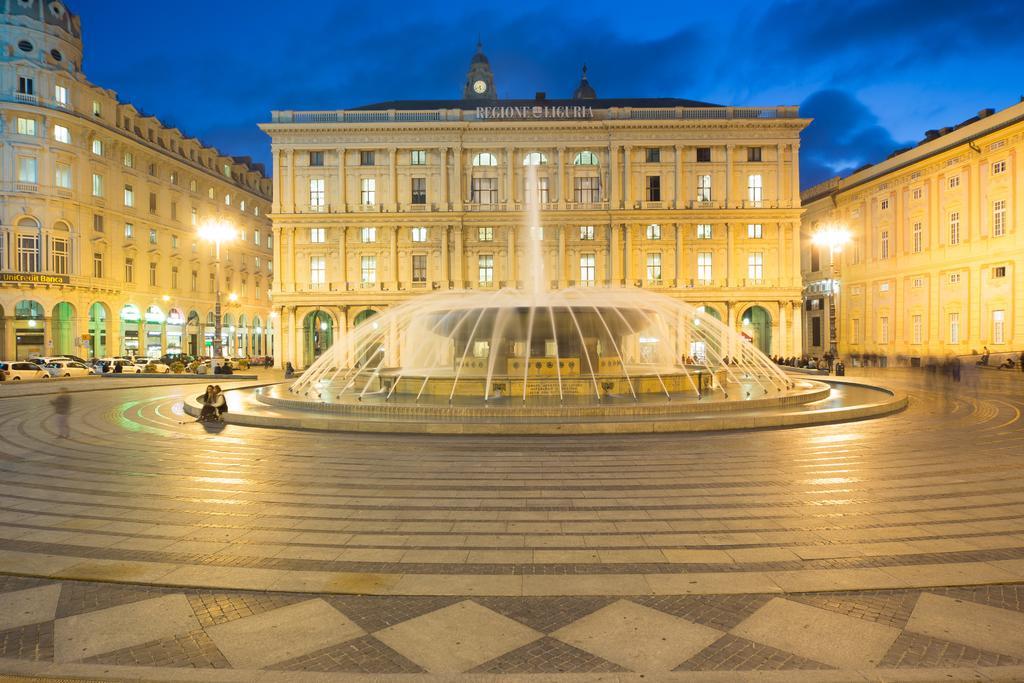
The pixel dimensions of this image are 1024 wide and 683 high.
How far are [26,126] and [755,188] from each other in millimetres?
56661

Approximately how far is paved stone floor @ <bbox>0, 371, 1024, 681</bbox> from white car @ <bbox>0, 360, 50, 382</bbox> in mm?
28469

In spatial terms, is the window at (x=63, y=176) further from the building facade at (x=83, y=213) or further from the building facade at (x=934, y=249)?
the building facade at (x=934, y=249)

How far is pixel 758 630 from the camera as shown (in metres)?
4.34

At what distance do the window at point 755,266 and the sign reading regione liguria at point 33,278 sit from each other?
2117 inches

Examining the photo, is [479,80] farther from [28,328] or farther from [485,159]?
[28,328]

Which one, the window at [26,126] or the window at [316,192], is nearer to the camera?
the window at [26,126]

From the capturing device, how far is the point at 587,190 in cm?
5241

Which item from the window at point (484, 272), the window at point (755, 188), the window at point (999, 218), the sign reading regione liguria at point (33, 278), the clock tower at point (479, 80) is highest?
the clock tower at point (479, 80)

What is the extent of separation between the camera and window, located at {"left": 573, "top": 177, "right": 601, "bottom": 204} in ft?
171

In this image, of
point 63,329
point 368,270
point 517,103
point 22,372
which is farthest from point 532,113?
point 63,329

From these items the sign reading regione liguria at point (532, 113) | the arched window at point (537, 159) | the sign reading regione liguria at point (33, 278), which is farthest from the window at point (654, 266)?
the sign reading regione liguria at point (33, 278)

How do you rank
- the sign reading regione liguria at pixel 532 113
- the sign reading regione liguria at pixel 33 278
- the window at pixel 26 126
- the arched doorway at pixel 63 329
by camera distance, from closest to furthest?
the sign reading regione liguria at pixel 33 278, the window at pixel 26 126, the arched doorway at pixel 63 329, the sign reading regione liguria at pixel 532 113

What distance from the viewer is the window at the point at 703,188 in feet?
170

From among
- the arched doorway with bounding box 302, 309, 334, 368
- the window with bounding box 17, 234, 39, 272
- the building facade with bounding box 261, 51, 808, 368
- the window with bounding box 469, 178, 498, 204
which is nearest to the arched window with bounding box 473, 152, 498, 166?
the building facade with bounding box 261, 51, 808, 368
